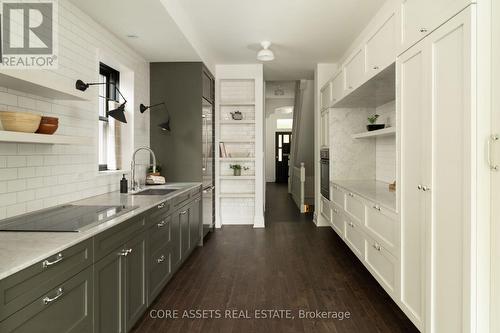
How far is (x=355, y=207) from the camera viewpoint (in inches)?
133

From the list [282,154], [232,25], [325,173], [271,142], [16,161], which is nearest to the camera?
[16,161]

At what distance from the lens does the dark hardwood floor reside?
7.68 feet

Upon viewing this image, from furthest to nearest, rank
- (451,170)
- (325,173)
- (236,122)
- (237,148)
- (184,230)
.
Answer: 1. (237,148)
2. (236,122)
3. (325,173)
4. (184,230)
5. (451,170)

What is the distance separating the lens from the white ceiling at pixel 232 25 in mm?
2877

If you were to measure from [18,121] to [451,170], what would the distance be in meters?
2.31

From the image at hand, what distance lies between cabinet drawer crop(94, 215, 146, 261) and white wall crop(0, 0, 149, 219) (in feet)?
2.30

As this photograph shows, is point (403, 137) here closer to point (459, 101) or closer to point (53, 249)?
point (459, 101)

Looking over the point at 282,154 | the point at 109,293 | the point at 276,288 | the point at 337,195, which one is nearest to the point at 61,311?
the point at 109,293

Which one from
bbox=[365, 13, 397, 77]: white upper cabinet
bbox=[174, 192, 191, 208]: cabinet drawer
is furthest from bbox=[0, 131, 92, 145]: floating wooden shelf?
bbox=[365, 13, 397, 77]: white upper cabinet

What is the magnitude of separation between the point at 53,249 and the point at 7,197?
0.94 metres

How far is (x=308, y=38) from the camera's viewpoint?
423 centimetres

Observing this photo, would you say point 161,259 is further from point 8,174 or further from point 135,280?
point 8,174

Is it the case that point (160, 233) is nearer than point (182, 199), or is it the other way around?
point (160, 233)

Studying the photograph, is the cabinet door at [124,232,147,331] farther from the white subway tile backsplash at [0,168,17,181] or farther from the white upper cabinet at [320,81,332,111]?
the white upper cabinet at [320,81,332,111]
